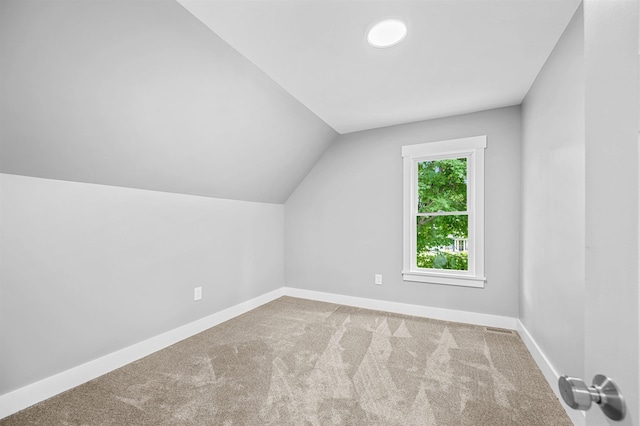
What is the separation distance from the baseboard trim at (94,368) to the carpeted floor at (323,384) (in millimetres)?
53

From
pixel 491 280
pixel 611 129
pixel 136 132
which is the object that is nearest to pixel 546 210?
pixel 491 280

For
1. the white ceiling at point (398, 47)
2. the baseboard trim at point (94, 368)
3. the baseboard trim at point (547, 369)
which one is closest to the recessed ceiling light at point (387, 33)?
the white ceiling at point (398, 47)

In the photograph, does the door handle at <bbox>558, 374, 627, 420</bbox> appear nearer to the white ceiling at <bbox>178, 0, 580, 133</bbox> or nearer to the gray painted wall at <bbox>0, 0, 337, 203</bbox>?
the white ceiling at <bbox>178, 0, 580, 133</bbox>

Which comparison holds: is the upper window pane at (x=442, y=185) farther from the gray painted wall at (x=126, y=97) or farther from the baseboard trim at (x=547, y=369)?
the gray painted wall at (x=126, y=97)

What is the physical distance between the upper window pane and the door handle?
2.90 metres

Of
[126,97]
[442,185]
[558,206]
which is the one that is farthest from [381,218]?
[126,97]

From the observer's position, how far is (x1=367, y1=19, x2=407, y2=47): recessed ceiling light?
169 centimetres

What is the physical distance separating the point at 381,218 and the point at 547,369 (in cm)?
199

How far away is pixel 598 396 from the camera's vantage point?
493mm

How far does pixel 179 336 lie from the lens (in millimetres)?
2646

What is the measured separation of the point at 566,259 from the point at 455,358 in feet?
3.74

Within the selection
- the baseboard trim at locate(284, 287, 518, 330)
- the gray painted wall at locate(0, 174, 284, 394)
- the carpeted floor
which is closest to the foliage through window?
the baseboard trim at locate(284, 287, 518, 330)

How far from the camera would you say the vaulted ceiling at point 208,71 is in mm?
1401

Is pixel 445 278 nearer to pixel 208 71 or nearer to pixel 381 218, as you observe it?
pixel 381 218
